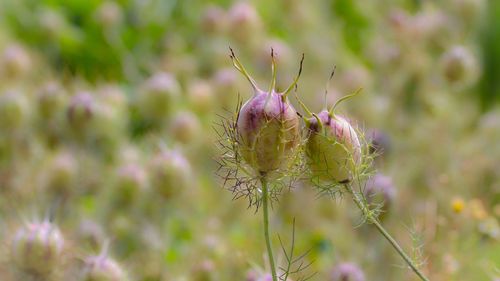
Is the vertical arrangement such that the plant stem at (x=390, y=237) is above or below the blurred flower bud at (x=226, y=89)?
below

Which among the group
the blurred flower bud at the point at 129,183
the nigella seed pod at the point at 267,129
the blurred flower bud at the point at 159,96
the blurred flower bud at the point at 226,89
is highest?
the blurred flower bud at the point at 226,89

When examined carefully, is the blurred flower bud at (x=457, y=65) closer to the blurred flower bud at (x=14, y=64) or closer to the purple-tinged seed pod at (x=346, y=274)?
the purple-tinged seed pod at (x=346, y=274)

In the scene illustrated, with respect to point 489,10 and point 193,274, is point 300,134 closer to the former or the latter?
point 193,274

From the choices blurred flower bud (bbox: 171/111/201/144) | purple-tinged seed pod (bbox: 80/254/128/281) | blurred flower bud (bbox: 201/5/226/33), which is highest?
blurred flower bud (bbox: 201/5/226/33)

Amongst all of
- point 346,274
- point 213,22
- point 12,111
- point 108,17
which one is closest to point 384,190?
point 346,274

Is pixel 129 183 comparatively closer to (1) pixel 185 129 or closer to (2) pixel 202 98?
(1) pixel 185 129

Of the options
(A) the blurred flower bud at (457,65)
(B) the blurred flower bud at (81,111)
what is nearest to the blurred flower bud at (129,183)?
(B) the blurred flower bud at (81,111)

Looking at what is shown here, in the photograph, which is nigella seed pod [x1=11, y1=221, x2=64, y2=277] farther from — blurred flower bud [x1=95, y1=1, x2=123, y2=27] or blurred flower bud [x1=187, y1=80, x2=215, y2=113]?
blurred flower bud [x1=95, y1=1, x2=123, y2=27]

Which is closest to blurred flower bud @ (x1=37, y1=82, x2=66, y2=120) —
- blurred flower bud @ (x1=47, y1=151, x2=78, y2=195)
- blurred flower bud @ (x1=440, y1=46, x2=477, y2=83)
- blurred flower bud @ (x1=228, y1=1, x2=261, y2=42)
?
blurred flower bud @ (x1=47, y1=151, x2=78, y2=195)
